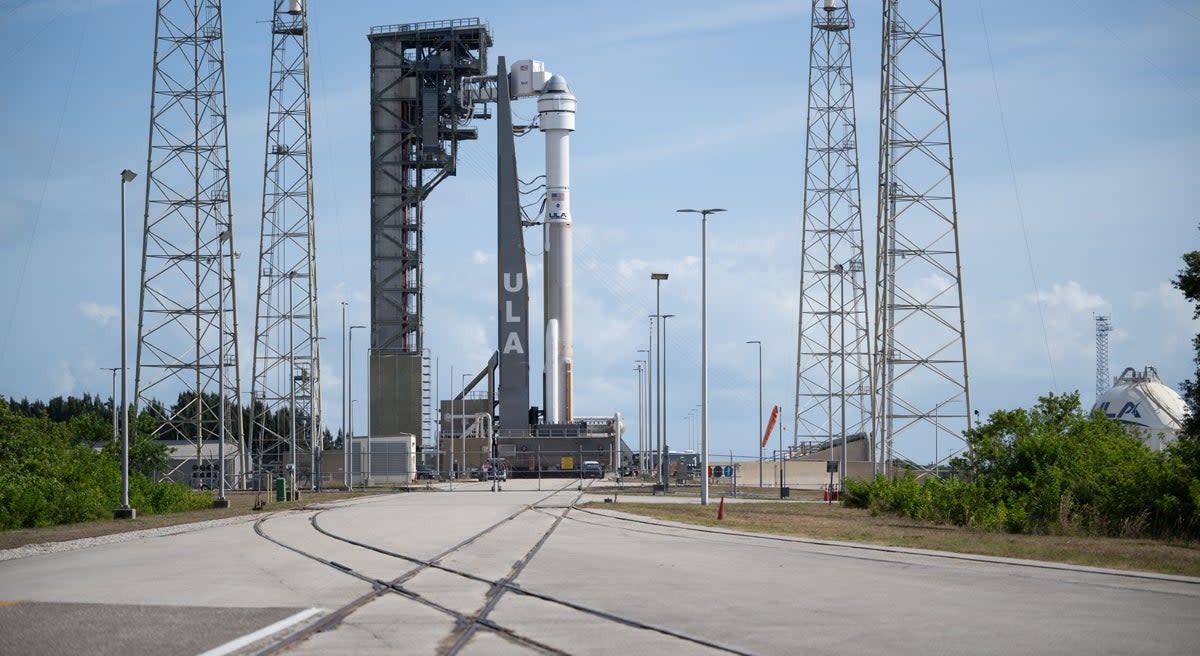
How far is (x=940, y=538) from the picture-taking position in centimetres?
2619

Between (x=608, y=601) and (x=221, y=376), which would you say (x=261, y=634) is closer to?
(x=608, y=601)

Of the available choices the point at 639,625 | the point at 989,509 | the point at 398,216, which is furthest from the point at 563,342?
the point at 639,625

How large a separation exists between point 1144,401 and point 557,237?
37910 mm

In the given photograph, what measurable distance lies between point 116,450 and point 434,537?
28.5 m

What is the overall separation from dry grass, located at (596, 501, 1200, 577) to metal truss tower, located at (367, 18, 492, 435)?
48.5m

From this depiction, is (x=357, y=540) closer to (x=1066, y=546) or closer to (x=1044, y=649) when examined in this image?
(x=1066, y=546)

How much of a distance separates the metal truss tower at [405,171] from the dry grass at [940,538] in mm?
48490

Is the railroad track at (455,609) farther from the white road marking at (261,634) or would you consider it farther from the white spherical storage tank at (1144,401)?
the white spherical storage tank at (1144,401)

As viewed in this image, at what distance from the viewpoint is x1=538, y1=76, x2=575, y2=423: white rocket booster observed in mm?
79875

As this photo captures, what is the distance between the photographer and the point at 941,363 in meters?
45.6

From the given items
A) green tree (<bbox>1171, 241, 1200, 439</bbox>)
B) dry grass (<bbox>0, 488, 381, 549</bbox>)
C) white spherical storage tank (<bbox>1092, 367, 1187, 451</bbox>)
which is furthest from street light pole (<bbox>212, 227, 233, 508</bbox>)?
white spherical storage tank (<bbox>1092, 367, 1187, 451</bbox>)

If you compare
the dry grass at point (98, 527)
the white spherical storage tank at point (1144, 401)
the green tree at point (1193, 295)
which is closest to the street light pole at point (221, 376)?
the dry grass at point (98, 527)

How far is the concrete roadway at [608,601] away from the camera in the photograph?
11.4 m

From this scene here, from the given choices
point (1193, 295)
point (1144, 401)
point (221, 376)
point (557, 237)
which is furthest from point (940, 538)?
point (1144, 401)
